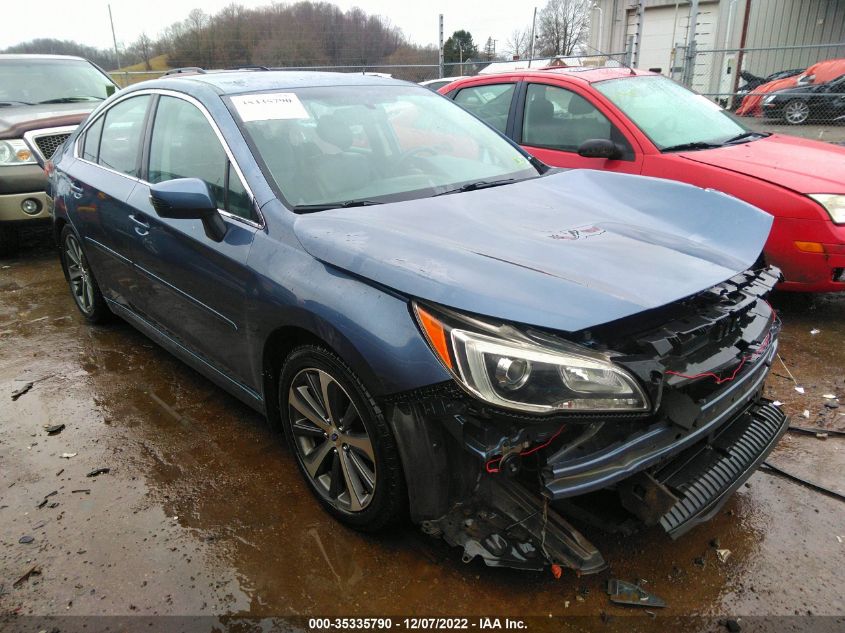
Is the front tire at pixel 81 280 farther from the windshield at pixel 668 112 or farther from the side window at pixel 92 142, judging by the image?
the windshield at pixel 668 112

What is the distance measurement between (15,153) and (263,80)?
4450 mm

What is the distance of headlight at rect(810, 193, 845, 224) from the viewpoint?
3816mm

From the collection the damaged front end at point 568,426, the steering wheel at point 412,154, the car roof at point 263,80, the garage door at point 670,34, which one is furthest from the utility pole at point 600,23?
the damaged front end at point 568,426

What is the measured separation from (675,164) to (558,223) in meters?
2.37

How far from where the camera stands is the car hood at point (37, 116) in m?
6.28

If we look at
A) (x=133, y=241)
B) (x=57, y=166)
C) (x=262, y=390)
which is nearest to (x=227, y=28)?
(x=57, y=166)

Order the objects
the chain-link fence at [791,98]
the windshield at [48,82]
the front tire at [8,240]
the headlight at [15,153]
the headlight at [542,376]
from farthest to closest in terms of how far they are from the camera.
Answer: the chain-link fence at [791,98]
the windshield at [48,82]
the front tire at [8,240]
the headlight at [15,153]
the headlight at [542,376]

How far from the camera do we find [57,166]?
14.5 feet

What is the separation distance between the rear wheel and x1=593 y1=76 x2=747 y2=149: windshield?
667 cm

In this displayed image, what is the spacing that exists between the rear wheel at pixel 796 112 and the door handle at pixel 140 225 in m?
10.9

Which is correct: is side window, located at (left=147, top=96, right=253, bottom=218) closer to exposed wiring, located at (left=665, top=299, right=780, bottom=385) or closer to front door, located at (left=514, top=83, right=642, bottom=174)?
exposed wiring, located at (left=665, top=299, right=780, bottom=385)

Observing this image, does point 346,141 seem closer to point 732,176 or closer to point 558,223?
point 558,223

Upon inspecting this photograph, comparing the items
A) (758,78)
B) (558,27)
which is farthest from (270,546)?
(558,27)

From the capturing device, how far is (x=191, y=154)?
298 centimetres
